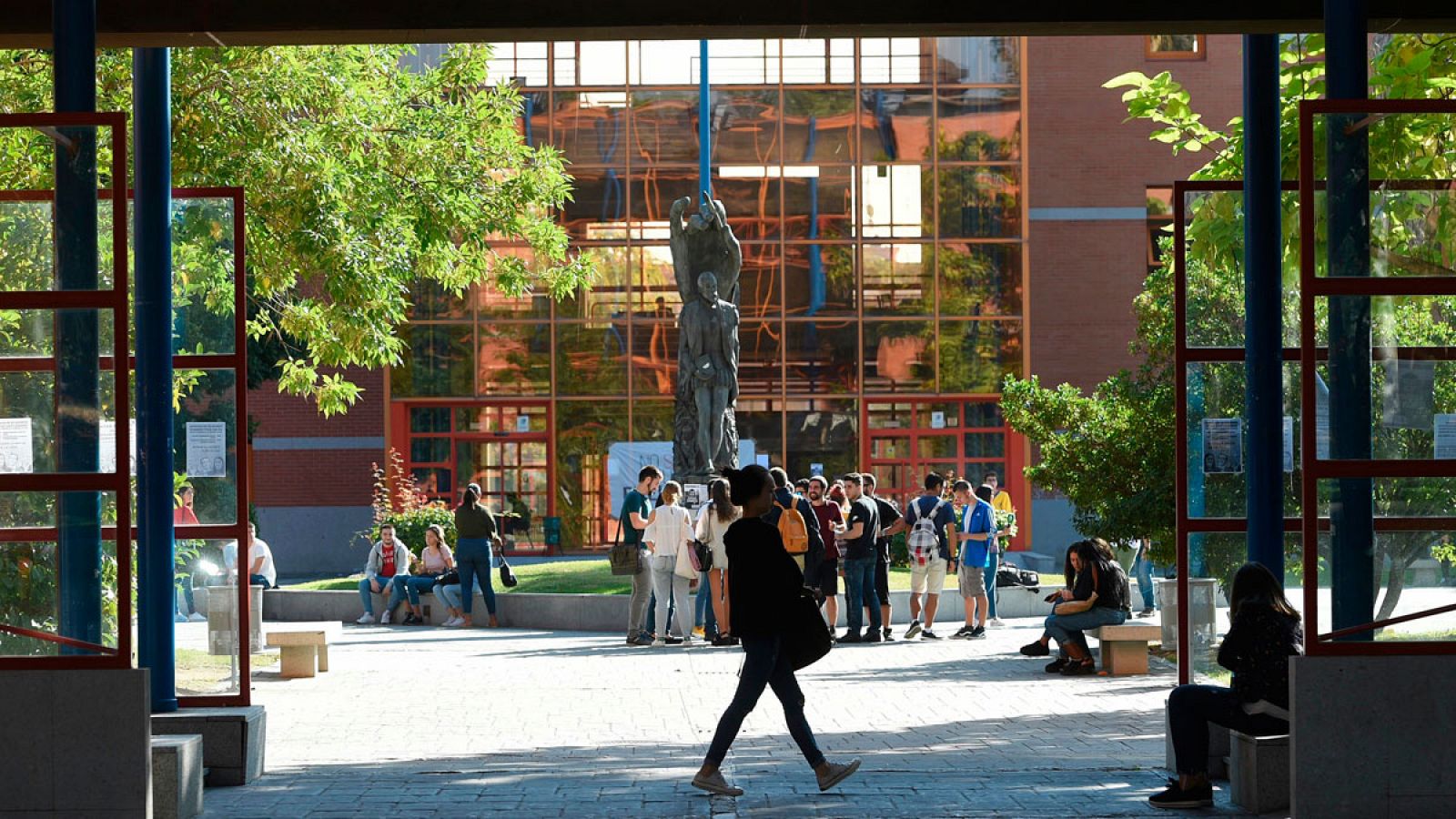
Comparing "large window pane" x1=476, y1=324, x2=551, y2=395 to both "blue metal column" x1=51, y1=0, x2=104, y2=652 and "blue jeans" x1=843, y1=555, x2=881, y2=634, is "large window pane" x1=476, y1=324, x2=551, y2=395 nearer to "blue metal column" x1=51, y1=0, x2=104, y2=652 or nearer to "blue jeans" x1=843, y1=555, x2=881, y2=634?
"blue jeans" x1=843, y1=555, x2=881, y2=634

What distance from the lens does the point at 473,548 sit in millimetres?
22266

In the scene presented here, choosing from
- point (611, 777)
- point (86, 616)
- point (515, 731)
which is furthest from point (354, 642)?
point (86, 616)

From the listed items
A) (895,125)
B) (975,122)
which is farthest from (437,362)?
(975,122)

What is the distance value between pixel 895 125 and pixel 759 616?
92.6 ft

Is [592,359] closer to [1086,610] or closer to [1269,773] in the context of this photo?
[1086,610]

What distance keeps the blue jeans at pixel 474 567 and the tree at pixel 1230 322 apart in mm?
6254

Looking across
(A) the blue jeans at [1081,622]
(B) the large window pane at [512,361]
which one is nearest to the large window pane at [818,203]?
(B) the large window pane at [512,361]

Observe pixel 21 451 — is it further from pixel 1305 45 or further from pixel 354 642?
pixel 354 642

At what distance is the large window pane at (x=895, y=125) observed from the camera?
3666 centimetres

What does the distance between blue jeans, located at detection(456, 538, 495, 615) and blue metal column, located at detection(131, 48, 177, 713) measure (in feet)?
39.5

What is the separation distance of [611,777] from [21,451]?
3.51m

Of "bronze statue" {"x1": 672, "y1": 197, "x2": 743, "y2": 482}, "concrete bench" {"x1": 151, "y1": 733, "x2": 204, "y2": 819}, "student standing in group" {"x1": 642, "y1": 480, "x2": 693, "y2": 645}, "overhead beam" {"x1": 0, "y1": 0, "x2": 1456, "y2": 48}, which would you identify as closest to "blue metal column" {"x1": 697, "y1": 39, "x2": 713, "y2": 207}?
"bronze statue" {"x1": 672, "y1": 197, "x2": 743, "y2": 482}

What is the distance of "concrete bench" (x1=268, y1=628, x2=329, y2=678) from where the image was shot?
16.8 meters

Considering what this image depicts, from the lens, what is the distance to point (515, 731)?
12.5 m
